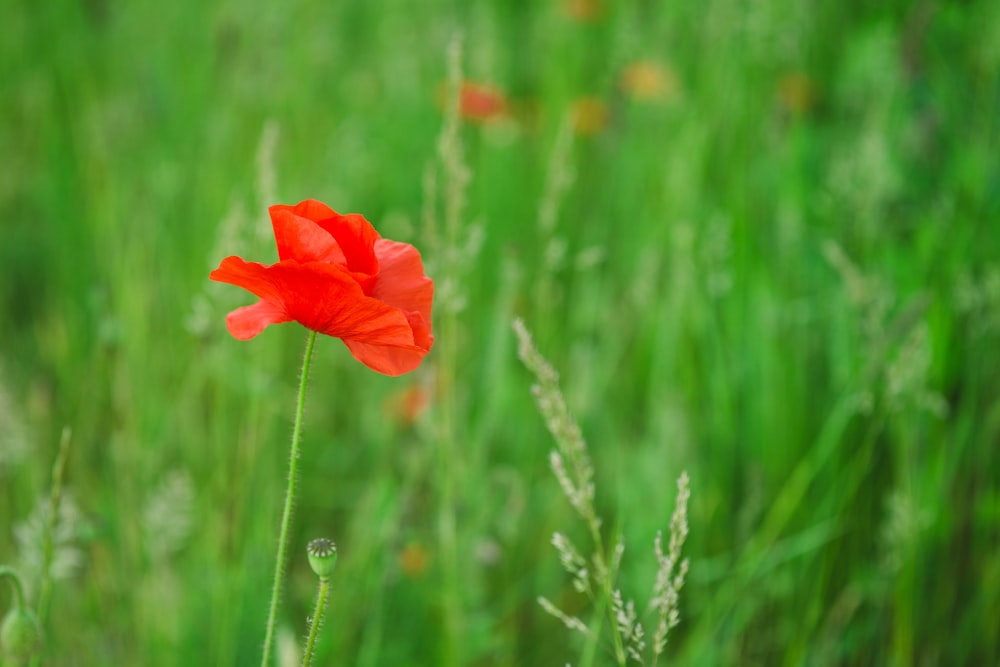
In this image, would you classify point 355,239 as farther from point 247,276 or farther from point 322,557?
point 322,557

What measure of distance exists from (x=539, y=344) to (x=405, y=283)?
812 mm

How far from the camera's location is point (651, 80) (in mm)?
2422

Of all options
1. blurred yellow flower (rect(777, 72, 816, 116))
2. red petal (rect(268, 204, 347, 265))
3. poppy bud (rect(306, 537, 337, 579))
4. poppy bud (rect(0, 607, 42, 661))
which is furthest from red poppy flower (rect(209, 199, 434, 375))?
blurred yellow flower (rect(777, 72, 816, 116))

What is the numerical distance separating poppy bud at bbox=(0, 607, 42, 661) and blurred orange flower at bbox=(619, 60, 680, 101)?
206 centimetres

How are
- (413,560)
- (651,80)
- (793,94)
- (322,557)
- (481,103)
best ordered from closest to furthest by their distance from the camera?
(322,557)
(413,560)
(481,103)
(793,94)
(651,80)

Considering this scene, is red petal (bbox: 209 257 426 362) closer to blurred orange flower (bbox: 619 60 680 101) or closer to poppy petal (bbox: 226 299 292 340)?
poppy petal (bbox: 226 299 292 340)

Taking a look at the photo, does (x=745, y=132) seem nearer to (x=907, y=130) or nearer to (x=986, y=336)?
(x=907, y=130)

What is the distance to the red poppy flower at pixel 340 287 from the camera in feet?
2.17

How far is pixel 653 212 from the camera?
2.20 m

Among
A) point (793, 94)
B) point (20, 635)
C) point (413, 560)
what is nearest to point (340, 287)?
point (20, 635)

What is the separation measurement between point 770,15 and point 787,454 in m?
0.99

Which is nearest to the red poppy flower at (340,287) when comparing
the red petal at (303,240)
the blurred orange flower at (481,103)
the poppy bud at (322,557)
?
the red petal at (303,240)

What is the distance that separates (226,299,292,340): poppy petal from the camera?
687mm

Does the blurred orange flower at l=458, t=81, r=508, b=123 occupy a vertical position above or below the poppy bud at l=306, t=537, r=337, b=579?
above
